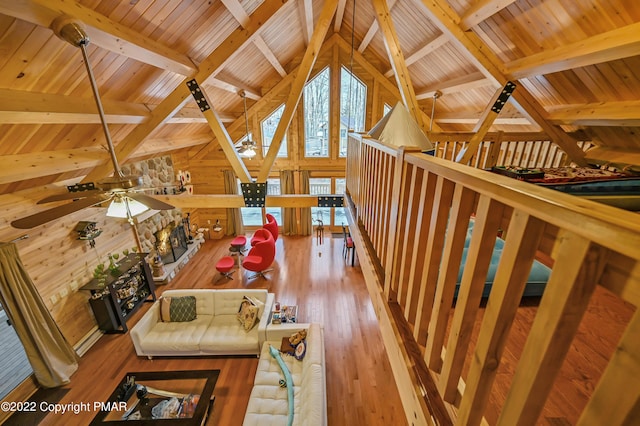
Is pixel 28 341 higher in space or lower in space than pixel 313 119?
lower

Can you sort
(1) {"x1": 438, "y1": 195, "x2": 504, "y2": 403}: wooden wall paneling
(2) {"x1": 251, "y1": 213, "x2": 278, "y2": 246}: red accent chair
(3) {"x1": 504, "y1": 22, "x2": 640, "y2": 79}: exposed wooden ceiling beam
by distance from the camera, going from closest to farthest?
(1) {"x1": 438, "y1": 195, "x2": 504, "y2": 403}: wooden wall paneling → (3) {"x1": 504, "y1": 22, "x2": 640, "y2": 79}: exposed wooden ceiling beam → (2) {"x1": 251, "y1": 213, "x2": 278, "y2": 246}: red accent chair

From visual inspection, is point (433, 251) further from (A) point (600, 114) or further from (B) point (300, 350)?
(A) point (600, 114)

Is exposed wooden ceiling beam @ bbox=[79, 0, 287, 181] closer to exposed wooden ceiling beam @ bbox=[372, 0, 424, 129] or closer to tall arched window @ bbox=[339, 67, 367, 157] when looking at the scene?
exposed wooden ceiling beam @ bbox=[372, 0, 424, 129]

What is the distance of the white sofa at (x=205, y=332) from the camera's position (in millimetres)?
4008

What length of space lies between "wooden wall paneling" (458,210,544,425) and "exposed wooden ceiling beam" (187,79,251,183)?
11.5 ft

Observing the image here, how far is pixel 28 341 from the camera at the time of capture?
3.33 meters

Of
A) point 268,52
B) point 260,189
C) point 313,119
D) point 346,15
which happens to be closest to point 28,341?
point 260,189

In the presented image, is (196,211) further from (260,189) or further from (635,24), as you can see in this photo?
(635,24)

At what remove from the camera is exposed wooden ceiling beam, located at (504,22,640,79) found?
6.53ft

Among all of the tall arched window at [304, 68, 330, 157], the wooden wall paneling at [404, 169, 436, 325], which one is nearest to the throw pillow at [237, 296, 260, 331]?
the wooden wall paneling at [404, 169, 436, 325]

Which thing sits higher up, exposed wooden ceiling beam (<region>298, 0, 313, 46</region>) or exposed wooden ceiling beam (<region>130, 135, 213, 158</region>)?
exposed wooden ceiling beam (<region>298, 0, 313, 46</region>)

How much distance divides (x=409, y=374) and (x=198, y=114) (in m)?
5.20

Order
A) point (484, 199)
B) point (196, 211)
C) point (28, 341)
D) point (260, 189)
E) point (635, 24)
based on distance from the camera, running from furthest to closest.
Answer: point (196, 211)
point (260, 189)
point (28, 341)
point (635, 24)
point (484, 199)

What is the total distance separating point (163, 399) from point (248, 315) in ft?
4.84
